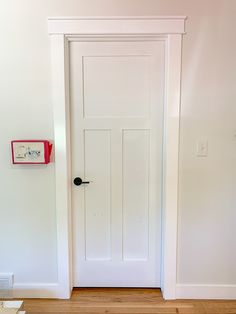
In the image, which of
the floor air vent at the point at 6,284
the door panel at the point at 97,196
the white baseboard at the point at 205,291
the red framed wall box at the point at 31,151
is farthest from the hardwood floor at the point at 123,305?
the red framed wall box at the point at 31,151

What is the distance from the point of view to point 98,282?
2248 mm

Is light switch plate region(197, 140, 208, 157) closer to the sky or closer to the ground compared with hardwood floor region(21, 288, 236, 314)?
closer to the sky

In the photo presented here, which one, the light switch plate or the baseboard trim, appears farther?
the baseboard trim

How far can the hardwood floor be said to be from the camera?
2.00 m

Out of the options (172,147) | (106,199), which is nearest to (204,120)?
(172,147)

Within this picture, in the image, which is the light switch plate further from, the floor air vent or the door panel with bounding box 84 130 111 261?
the floor air vent

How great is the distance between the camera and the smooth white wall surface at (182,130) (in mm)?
1909

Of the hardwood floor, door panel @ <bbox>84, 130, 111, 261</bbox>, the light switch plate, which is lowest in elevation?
the hardwood floor

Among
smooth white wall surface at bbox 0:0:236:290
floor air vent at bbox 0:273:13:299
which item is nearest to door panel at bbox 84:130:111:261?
smooth white wall surface at bbox 0:0:236:290

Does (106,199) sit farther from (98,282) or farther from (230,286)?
(230,286)

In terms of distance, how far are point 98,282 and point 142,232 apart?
0.57 m

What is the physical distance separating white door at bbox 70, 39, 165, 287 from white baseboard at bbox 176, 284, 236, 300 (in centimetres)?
23

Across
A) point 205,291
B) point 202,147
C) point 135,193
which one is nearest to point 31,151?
point 135,193

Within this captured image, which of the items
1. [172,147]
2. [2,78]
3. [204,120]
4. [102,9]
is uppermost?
[102,9]
